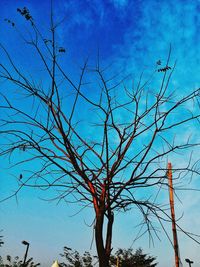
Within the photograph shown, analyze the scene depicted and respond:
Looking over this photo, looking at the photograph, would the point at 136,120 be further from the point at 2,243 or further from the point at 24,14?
the point at 2,243

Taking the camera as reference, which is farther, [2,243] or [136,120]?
[2,243]

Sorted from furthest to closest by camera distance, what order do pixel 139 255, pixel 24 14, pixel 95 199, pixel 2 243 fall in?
pixel 139 255 → pixel 2 243 → pixel 24 14 → pixel 95 199

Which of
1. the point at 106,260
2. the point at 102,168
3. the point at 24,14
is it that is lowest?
the point at 106,260

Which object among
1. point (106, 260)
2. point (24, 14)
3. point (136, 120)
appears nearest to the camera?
point (106, 260)

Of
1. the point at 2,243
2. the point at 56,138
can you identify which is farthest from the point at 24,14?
the point at 2,243

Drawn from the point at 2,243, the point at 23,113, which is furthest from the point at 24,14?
the point at 2,243

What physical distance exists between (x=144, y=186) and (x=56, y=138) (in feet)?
3.37

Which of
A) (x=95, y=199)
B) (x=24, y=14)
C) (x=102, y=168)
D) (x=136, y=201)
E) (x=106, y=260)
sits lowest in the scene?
(x=106, y=260)

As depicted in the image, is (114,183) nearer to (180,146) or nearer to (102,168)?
(102,168)

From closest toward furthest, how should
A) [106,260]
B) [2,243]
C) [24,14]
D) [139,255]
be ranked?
[106,260]
[24,14]
[2,243]
[139,255]

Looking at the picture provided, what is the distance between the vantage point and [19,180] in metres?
4.20

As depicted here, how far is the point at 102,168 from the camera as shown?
4.12 m

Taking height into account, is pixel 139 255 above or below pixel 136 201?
above

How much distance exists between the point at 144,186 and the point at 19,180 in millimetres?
1339
